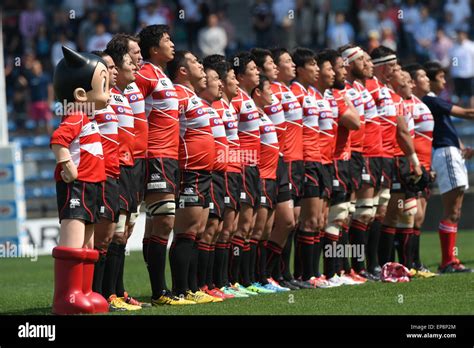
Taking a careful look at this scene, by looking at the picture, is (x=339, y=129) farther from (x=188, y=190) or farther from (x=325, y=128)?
(x=188, y=190)

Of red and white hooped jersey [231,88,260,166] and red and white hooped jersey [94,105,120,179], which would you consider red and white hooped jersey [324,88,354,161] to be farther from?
red and white hooped jersey [94,105,120,179]

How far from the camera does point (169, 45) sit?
36.6 ft

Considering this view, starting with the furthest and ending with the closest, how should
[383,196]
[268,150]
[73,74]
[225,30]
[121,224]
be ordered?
[225,30] < [383,196] < [268,150] < [121,224] < [73,74]

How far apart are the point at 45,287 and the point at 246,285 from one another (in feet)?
9.47

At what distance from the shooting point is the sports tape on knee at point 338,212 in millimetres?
13492

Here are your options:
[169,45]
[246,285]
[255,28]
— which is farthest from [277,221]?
[255,28]

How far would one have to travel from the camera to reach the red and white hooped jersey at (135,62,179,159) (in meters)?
10.9

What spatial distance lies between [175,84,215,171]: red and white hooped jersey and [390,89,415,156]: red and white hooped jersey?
3.57 m

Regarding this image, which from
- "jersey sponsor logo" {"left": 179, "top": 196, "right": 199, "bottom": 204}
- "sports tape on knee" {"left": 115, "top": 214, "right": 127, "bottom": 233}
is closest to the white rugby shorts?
"jersey sponsor logo" {"left": 179, "top": 196, "right": 199, "bottom": 204}

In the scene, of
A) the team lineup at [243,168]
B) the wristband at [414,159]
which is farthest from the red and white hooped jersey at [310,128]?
the wristband at [414,159]

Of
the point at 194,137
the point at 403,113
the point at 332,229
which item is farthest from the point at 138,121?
the point at 403,113

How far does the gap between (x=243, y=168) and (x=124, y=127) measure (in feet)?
6.33

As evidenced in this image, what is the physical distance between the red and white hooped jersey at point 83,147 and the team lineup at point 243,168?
12 mm

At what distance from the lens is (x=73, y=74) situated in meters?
9.97
